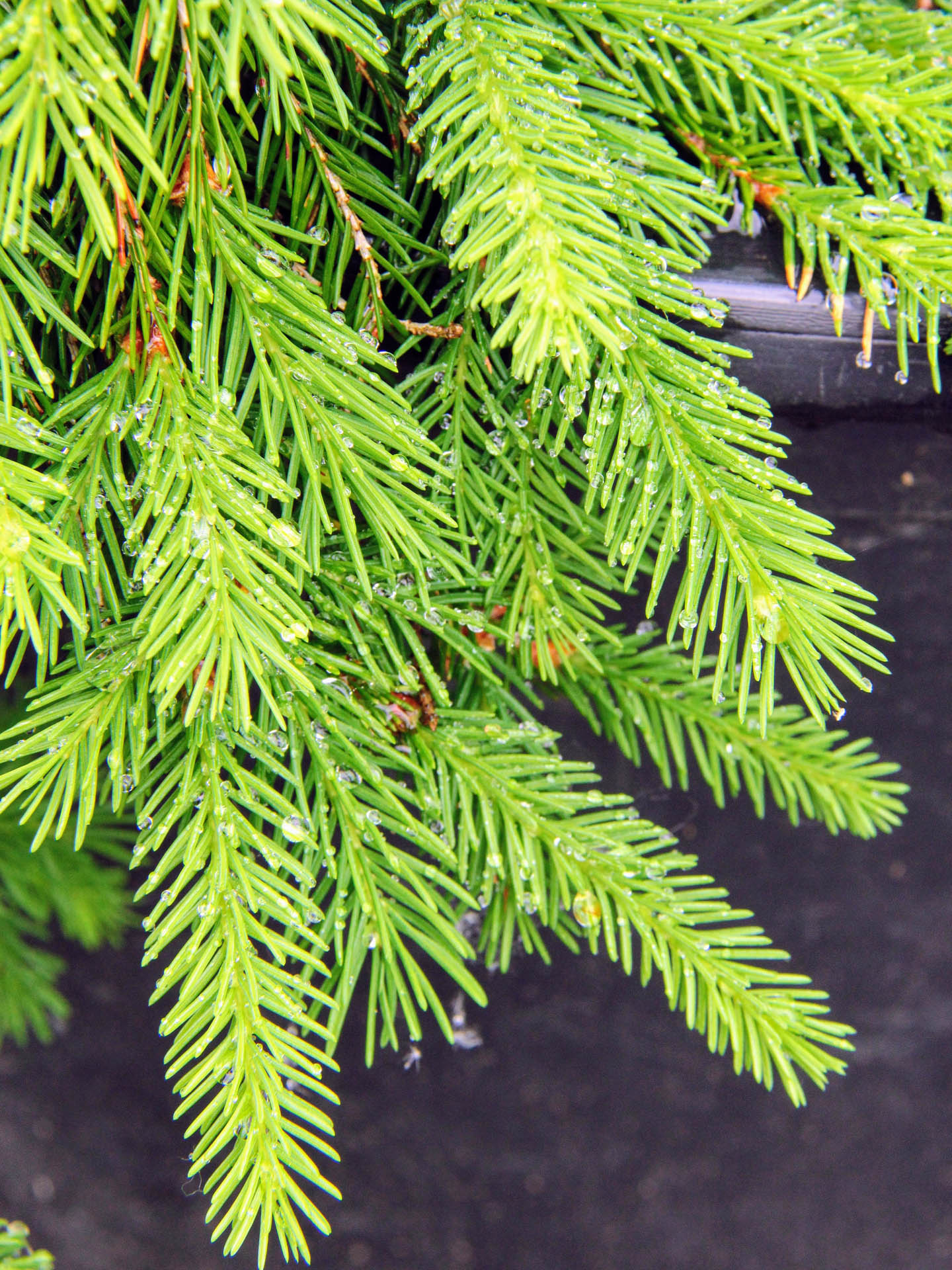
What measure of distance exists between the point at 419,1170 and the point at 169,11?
2.82ft

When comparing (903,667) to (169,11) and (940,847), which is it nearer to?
(940,847)

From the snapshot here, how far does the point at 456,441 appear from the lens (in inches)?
11.0

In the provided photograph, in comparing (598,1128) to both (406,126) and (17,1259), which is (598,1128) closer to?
(17,1259)

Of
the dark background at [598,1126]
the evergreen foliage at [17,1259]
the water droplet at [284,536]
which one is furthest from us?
Answer: the dark background at [598,1126]

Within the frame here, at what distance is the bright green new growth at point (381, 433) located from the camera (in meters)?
0.21

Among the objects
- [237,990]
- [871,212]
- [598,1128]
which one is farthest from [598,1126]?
[871,212]

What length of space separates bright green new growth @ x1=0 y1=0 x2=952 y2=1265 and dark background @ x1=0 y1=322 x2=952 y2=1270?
1.43 ft

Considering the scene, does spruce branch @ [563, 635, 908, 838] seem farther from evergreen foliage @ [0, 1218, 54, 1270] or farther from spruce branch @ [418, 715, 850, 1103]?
evergreen foliage @ [0, 1218, 54, 1270]

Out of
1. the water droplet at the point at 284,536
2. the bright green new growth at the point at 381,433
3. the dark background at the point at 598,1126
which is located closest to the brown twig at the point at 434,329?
the bright green new growth at the point at 381,433

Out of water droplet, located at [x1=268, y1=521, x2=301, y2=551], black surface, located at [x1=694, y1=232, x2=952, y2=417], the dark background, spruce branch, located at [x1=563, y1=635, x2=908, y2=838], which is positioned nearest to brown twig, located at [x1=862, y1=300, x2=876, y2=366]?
black surface, located at [x1=694, y1=232, x2=952, y2=417]

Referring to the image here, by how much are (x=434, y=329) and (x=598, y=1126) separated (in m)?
0.73

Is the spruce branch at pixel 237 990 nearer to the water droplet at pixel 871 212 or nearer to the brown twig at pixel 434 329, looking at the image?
the brown twig at pixel 434 329

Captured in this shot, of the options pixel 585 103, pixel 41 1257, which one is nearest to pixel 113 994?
pixel 41 1257

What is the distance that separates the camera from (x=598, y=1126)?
748 mm
